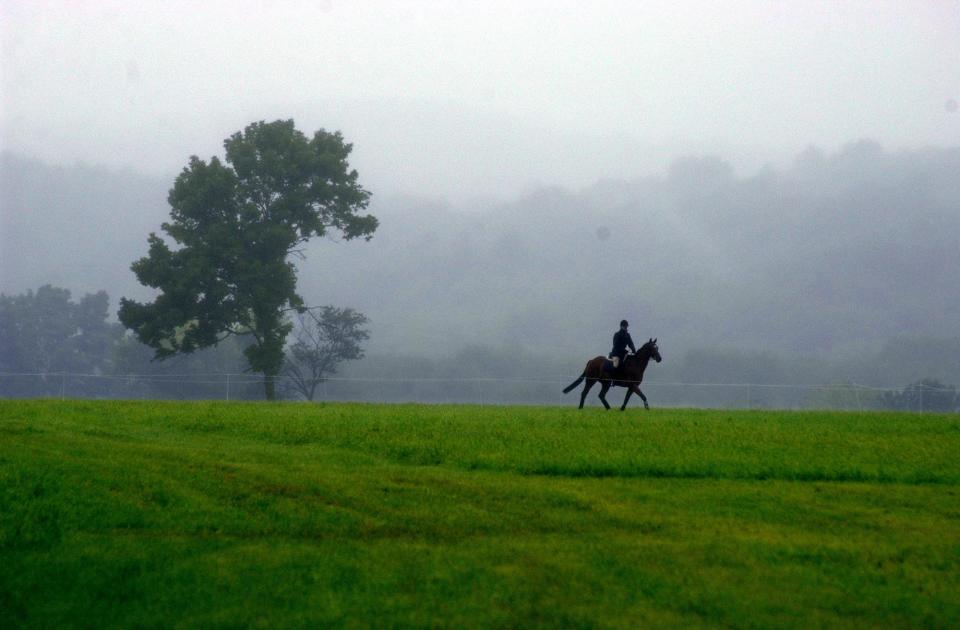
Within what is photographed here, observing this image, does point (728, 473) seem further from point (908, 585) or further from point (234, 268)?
point (234, 268)

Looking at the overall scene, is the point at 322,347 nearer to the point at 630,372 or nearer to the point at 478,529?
the point at 630,372

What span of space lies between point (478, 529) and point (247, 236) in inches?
1922

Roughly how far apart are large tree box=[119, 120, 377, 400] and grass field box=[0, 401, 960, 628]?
36546 mm

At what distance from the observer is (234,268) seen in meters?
57.5

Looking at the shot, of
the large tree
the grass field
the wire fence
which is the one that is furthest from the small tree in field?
the grass field

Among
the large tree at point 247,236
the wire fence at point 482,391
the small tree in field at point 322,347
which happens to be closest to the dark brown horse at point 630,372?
the wire fence at point 482,391

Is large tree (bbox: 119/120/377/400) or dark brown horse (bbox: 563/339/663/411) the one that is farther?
large tree (bbox: 119/120/377/400)

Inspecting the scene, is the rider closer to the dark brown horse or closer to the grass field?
the dark brown horse

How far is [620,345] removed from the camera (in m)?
29.8

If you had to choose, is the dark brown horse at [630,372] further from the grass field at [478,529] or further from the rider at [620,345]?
the grass field at [478,529]

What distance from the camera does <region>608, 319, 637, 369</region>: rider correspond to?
29.7m

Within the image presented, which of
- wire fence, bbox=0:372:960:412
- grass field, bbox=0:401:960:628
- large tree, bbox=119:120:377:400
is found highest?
large tree, bbox=119:120:377:400

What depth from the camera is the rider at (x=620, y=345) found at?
97.5 ft

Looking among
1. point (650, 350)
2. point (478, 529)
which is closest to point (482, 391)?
point (650, 350)
